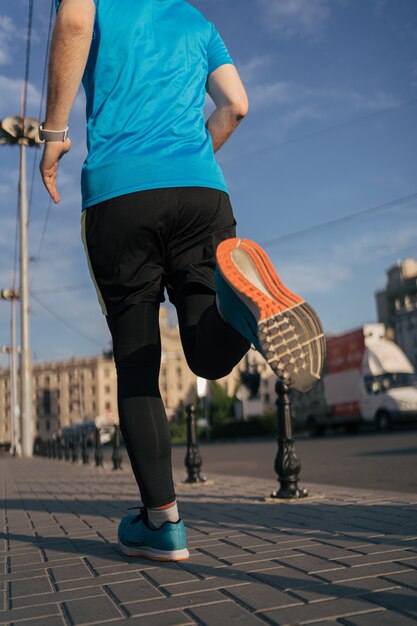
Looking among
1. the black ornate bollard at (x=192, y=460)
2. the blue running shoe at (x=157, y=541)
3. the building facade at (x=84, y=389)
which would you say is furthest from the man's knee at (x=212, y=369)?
the building facade at (x=84, y=389)

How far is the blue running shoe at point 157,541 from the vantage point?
2.63 m

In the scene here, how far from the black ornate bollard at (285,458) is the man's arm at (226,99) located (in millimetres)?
2852

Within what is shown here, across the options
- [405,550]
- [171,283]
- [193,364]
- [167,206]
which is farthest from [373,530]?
[167,206]

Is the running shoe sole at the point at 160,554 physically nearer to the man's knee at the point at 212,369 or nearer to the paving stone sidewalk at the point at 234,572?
the paving stone sidewalk at the point at 234,572

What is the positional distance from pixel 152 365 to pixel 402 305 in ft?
256

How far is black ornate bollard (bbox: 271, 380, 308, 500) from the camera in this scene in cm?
537

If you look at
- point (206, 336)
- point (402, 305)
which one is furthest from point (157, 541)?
point (402, 305)

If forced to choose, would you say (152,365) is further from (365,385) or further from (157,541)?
(365,385)

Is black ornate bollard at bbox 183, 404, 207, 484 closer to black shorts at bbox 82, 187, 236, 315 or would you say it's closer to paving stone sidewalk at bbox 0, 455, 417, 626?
paving stone sidewalk at bbox 0, 455, 417, 626

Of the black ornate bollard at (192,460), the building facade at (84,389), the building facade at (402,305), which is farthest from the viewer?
the building facade at (84,389)

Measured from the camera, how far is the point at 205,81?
296cm

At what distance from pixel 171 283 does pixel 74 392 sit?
423 ft

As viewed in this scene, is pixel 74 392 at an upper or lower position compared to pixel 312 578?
upper

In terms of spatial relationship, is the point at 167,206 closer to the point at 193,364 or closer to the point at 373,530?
the point at 193,364
